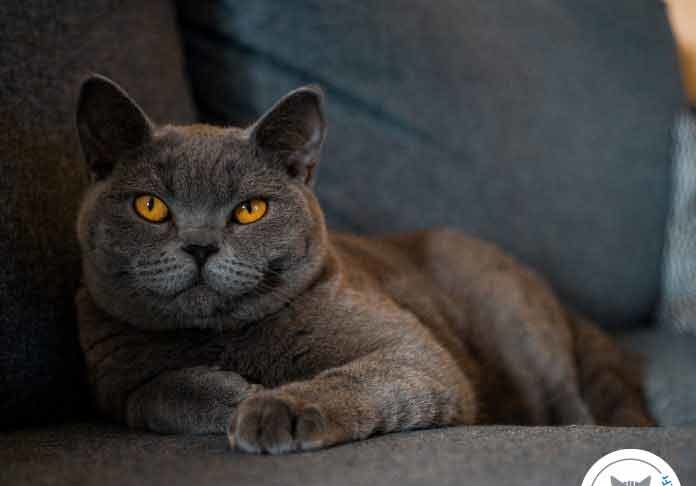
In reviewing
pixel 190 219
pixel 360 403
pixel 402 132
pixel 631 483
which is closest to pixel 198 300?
pixel 190 219

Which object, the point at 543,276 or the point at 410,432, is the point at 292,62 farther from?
the point at 410,432

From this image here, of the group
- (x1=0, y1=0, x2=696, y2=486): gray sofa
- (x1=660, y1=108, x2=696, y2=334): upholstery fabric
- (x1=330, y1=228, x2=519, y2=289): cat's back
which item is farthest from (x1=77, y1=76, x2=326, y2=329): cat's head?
(x1=660, y1=108, x2=696, y2=334): upholstery fabric

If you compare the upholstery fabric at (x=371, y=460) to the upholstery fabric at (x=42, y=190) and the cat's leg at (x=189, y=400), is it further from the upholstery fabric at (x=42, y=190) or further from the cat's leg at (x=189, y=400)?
the upholstery fabric at (x=42, y=190)

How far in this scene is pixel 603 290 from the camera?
1.84 meters

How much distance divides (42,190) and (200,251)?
0.93 ft

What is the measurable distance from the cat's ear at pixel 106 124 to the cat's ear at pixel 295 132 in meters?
0.16

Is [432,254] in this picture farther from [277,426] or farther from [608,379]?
[277,426]

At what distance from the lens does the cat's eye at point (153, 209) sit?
1.04 meters

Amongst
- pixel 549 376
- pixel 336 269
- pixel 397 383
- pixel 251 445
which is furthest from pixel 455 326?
pixel 251 445

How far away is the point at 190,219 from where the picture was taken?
102 centimetres

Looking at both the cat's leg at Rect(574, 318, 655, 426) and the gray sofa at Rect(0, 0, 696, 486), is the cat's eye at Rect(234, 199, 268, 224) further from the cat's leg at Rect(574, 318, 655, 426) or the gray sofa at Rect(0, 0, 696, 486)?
the cat's leg at Rect(574, 318, 655, 426)

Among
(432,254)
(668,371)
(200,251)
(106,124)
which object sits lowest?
(668,371)

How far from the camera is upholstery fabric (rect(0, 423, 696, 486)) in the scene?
0.75 meters

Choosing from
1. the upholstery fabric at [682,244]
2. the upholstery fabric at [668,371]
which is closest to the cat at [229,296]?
the upholstery fabric at [668,371]
